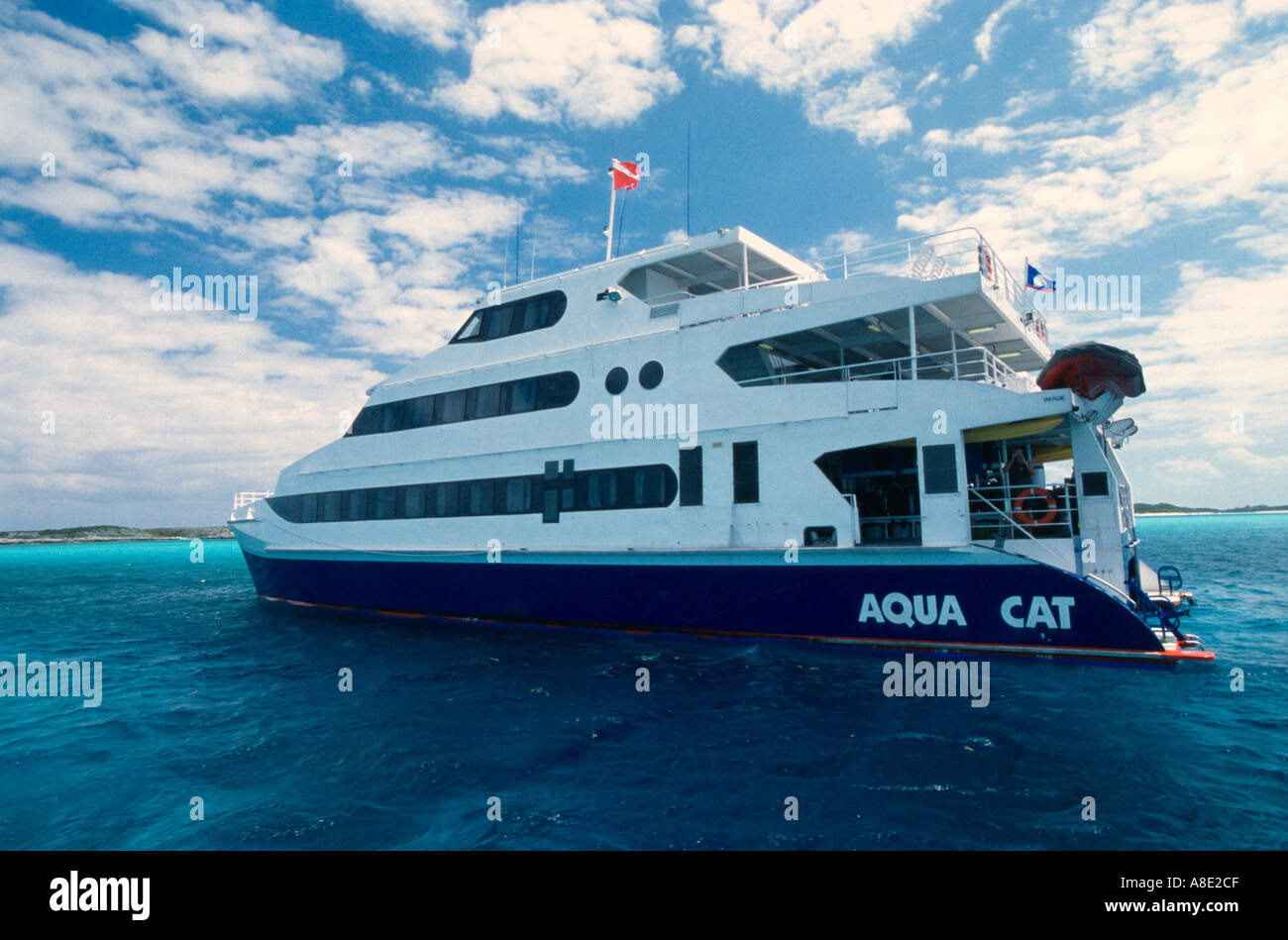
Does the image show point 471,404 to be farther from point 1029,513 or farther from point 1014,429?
point 1029,513

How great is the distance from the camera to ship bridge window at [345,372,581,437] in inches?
533

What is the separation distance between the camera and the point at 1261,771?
20.1 feet

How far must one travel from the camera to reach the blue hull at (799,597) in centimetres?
900

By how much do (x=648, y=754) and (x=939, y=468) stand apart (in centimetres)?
618

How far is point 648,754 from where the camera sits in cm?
688

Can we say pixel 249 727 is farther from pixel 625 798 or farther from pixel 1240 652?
pixel 1240 652

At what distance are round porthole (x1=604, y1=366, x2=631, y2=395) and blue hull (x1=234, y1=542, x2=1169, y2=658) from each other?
325cm

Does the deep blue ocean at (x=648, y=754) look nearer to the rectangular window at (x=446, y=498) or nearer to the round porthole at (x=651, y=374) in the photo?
the rectangular window at (x=446, y=498)

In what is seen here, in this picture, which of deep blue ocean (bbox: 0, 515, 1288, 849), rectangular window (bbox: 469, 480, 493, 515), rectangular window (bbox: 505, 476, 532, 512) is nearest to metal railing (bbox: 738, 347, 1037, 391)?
deep blue ocean (bbox: 0, 515, 1288, 849)

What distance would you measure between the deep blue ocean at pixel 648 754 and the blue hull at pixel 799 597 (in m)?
0.42

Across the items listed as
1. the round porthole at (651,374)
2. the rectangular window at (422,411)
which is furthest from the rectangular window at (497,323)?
the round porthole at (651,374)

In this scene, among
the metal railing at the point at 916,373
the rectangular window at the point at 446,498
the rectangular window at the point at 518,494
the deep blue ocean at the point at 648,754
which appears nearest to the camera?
the deep blue ocean at the point at 648,754
